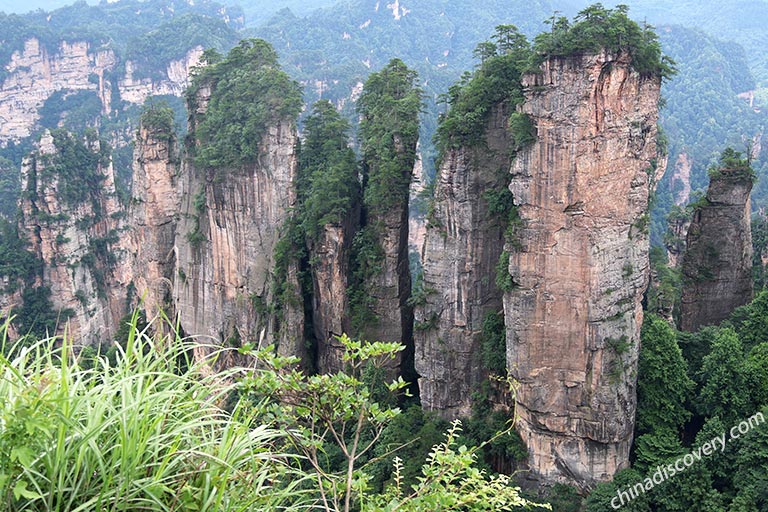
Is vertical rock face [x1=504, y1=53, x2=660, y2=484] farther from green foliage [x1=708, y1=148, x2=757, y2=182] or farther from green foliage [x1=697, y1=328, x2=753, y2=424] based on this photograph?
green foliage [x1=708, y1=148, x2=757, y2=182]

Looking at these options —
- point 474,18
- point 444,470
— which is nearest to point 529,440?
point 444,470

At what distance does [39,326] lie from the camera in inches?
1430

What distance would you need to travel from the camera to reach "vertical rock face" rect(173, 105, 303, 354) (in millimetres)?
24609

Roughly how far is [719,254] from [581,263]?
25.4ft

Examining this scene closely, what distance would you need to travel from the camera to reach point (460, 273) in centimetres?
2078

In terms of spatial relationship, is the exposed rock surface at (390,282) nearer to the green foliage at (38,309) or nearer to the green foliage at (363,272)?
the green foliage at (363,272)

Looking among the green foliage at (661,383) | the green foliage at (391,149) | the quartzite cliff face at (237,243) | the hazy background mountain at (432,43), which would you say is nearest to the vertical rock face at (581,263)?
the green foliage at (661,383)

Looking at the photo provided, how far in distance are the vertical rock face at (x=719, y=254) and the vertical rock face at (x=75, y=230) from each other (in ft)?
86.2

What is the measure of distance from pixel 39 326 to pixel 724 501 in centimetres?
3070

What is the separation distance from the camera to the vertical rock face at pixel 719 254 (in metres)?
22.5

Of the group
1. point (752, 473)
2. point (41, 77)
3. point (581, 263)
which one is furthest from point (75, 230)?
point (41, 77)

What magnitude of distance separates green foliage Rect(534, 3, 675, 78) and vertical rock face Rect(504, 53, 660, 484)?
204 millimetres

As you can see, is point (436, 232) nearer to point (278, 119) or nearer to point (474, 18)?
point (278, 119)

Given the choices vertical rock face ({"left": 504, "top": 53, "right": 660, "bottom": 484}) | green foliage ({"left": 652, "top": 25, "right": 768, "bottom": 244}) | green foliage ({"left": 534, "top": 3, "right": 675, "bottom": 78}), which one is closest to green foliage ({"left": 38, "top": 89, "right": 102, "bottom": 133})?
green foliage ({"left": 652, "top": 25, "right": 768, "bottom": 244})
